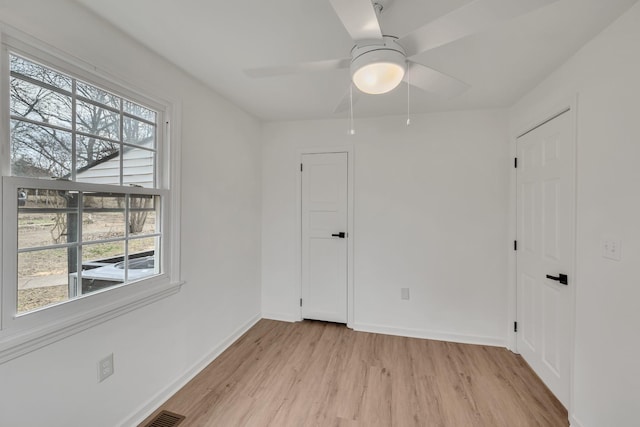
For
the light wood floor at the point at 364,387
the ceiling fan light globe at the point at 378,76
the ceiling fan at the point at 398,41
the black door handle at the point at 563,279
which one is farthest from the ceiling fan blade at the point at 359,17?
the light wood floor at the point at 364,387

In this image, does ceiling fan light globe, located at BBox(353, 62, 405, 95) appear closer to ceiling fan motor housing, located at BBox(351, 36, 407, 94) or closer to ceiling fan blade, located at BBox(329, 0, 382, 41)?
ceiling fan motor housing, located at BBox(351, 36, 407, 94)

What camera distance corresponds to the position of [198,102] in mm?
2186

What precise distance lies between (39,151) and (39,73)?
0.36 metres

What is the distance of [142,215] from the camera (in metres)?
1.78

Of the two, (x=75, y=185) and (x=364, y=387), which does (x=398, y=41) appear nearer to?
(x=75, y=185)

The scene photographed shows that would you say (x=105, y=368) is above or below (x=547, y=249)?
below

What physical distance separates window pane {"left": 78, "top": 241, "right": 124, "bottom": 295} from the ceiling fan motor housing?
5.30 ft

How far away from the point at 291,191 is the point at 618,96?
2624 mm

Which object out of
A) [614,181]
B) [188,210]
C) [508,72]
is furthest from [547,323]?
[188,210]

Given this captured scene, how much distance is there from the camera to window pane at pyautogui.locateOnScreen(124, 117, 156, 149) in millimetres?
1674

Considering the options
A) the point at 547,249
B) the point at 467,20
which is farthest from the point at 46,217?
the point at 547,249

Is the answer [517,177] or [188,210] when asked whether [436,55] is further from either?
[188,210]

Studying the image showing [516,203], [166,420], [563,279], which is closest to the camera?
[166,420]

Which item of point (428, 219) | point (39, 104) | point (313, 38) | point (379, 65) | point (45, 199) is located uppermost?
point (313, 38)
